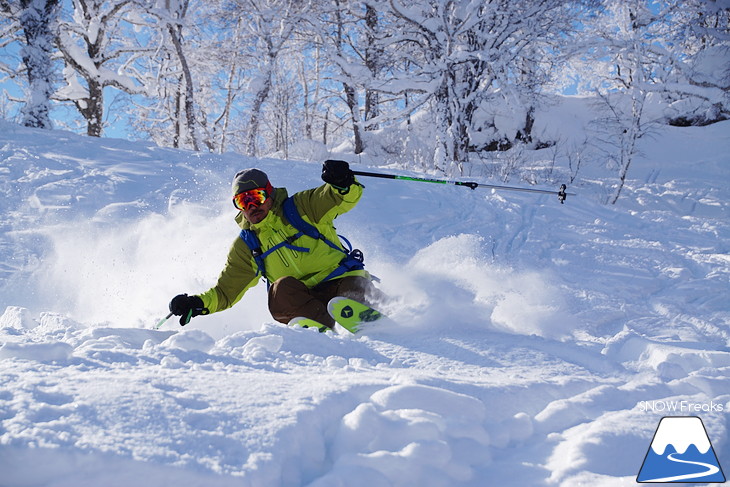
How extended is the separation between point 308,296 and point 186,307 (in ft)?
2.78

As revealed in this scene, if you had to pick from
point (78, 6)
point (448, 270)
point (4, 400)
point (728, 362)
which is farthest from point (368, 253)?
point (78, 6)

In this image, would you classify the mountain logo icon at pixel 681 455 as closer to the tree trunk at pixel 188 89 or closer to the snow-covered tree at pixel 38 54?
the snow-covered tree at pixel 38 54

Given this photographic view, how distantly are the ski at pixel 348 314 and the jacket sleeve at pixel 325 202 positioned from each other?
2.21 feet

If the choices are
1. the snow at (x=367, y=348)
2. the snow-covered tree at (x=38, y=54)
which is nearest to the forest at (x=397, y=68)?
the snow-covered tree at (x=38, y=54)

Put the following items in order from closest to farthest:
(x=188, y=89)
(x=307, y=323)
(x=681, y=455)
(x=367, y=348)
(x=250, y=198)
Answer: (x=681, y=455) → (x=367, y=348) → (x=307, y=323) → (x=250, y=198) → (x=188, y=89)

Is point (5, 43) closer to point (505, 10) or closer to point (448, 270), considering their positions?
point (505, 10)

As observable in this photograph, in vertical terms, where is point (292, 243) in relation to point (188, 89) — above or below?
below

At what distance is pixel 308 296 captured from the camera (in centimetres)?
362

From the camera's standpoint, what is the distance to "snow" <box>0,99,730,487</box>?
5.02 feet

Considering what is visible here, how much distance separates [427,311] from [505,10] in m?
9.74

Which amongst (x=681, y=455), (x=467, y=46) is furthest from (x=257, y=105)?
(x=681, y=455)

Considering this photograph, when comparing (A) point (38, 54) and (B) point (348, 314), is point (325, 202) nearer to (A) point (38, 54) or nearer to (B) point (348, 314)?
(B) point (348, 314)

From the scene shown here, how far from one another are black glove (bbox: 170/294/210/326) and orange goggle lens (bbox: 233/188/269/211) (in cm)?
74

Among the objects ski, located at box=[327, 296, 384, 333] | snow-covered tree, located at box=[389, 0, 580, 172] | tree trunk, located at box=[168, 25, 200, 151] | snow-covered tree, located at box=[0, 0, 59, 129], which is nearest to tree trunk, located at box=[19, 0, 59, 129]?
snow-covered tree, located at box=[0, 0, 59, 129]
